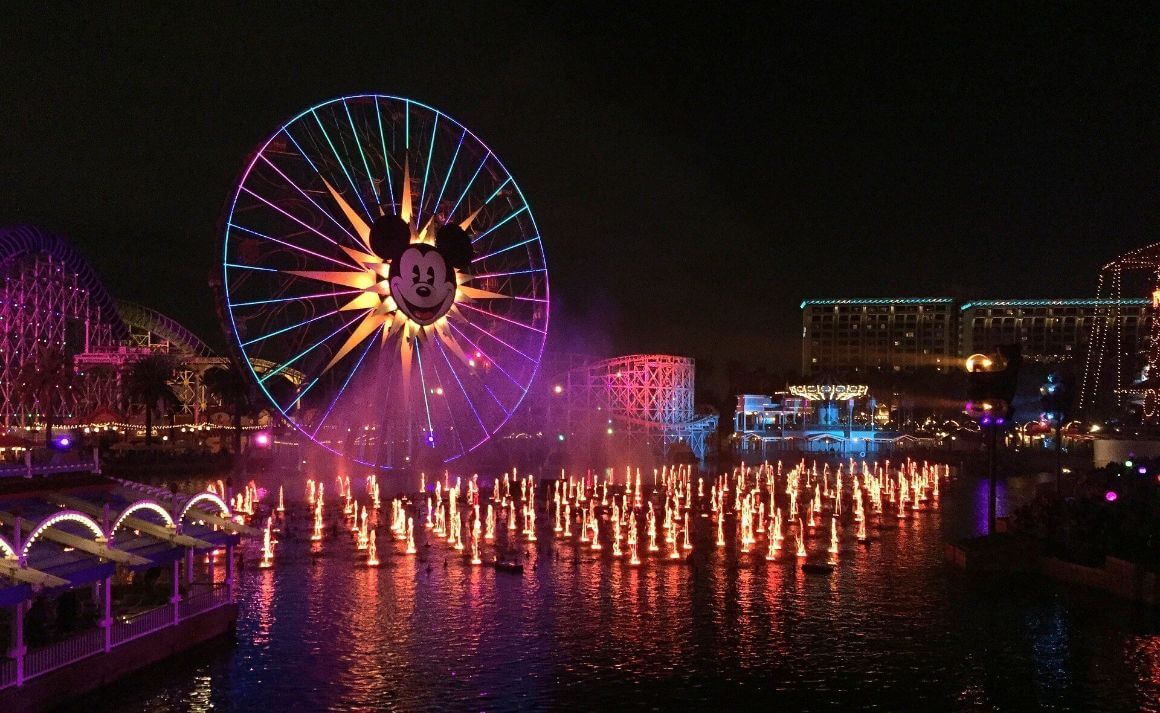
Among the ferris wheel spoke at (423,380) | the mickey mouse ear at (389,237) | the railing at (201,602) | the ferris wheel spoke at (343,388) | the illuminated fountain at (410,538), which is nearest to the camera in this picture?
the railing at (201,602)

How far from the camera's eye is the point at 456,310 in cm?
5484

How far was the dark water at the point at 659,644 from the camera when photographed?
22656 millimetres

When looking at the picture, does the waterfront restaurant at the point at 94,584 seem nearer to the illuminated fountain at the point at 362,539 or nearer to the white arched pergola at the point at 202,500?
the white arched pergola at the point at 202,500

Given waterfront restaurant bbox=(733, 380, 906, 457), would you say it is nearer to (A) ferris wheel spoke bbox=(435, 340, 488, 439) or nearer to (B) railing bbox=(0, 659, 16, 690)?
(A) ferris wheel spoke bbox=(435, 340, 488, 439)

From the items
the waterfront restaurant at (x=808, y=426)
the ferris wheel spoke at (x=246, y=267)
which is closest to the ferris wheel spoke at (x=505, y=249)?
the ferris wheel spoke at (x=246, y=267)

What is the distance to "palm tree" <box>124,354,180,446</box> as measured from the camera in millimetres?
93438

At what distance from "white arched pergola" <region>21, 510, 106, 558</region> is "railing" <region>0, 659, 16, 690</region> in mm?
1958

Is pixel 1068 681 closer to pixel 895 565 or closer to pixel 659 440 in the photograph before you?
pixel 895 565

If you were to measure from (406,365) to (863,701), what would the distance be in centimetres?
3321

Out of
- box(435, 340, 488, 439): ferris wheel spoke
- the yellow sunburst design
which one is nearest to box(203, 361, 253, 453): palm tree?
box(435, 340, 488, 439): ferris wheel spoke

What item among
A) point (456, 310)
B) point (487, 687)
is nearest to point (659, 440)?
point (456, 310)

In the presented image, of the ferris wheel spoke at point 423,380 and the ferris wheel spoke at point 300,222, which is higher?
the ferris wheel spoke at point 300,222

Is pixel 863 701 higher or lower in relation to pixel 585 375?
lower

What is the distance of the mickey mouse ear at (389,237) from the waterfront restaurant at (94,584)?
73.6 ft
